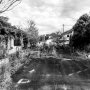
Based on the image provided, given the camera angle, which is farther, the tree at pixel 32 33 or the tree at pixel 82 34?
the tree at pixel 32 33

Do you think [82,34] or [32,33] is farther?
[32,33]

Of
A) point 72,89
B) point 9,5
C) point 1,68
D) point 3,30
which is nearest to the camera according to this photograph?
point 9,5

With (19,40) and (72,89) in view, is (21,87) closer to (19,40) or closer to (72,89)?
(72,89)

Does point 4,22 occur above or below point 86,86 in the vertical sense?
above

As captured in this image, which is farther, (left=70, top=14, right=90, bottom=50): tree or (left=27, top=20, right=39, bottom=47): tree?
(left=27, top=20, right=39, bottom=47): tree

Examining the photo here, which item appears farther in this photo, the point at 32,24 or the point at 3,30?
the point at 32,24

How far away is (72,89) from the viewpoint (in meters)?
6.09

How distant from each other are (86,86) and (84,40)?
16.6 metres

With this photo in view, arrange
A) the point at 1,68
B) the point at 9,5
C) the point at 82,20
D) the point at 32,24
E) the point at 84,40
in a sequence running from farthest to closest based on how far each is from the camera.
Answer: the point at 32,24 < the point at 82,20 < the point at 84,40 < the point at 1,68 < the point at 9,5

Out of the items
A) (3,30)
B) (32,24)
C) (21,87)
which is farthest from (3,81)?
(32,24)

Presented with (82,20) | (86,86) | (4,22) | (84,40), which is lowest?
(86,86)

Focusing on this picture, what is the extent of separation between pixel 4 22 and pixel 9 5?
1182cm

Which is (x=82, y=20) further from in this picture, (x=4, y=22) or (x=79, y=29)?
(x=4, y=22)

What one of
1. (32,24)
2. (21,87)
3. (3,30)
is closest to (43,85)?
(21,87)
